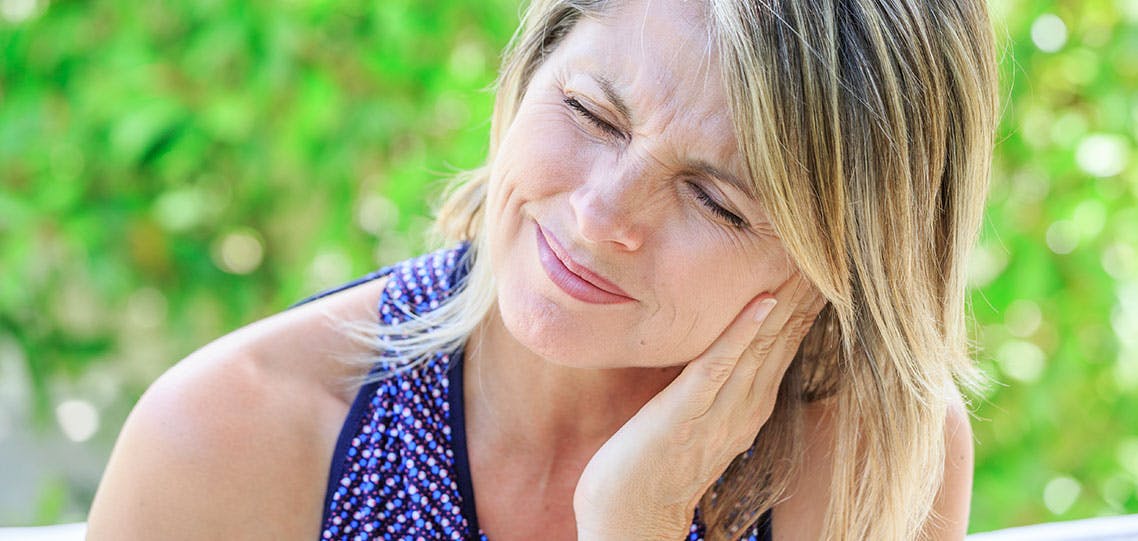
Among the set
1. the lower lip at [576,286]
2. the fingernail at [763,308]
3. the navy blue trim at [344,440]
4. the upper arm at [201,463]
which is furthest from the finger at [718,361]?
the upper arm at [201,463]

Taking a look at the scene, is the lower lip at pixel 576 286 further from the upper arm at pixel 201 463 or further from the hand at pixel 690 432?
the upper arm at pixel 201 463

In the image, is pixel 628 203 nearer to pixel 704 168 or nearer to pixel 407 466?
pixel 704 168

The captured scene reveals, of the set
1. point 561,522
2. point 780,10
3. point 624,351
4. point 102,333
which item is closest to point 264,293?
point 102,333

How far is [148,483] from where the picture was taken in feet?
5.81

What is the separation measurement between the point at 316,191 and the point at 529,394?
1305mm

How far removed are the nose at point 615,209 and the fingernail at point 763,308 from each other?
10.5 inches

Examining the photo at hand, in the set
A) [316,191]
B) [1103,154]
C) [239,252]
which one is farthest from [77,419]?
[1103,154]

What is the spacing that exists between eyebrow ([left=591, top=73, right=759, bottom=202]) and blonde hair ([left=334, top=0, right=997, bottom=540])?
4 cm

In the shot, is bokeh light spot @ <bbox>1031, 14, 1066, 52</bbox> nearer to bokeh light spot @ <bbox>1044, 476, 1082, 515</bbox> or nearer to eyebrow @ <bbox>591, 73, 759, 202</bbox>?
bokeh light spot @ <bbox>1044, 476, 1082, 515</bbox>

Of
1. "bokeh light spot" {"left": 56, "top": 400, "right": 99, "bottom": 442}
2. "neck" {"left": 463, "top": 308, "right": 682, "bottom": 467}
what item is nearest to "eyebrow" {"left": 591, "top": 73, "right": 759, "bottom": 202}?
"neck" {"left": 463, "top": 308, "right": 682, "bottom": 467}

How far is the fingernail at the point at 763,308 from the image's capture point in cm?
178

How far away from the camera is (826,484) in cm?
208

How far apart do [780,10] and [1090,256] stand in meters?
1.89

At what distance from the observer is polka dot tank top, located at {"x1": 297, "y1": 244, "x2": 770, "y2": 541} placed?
190 cm
